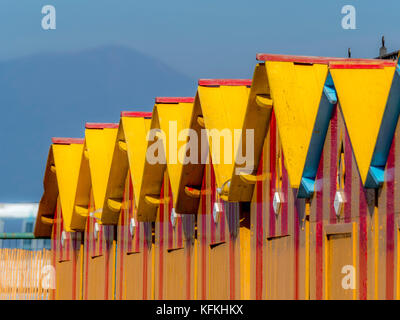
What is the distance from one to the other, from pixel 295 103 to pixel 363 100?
87.3 inches

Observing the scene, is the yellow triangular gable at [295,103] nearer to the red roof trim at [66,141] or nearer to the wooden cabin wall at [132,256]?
the wooden cabin wall at [132,256]

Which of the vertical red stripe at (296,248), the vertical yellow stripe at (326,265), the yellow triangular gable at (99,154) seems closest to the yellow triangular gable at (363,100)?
the vertical yellow stripe at (326,265)

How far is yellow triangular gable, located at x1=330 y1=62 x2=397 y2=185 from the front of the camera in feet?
35.8

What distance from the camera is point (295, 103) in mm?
13422

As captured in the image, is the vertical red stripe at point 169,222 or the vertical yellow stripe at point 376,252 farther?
the vertical red stripe at point 169,222

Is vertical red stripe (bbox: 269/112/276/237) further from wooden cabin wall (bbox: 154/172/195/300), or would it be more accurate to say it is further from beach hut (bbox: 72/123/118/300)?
beach hut (bbox: 72/123/118/300)

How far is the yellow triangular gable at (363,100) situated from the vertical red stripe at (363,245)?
1.27 feet

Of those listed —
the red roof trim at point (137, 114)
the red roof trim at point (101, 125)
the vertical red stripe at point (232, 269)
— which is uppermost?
the red roof trim at point (137, 114)

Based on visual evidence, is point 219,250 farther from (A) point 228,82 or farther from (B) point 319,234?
(B) point 319,234

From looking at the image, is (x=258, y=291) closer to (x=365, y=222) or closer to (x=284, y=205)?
(x=284, y=205)

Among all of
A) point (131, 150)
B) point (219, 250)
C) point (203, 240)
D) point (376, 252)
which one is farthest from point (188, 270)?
point (376, 252)

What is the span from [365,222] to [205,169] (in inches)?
279

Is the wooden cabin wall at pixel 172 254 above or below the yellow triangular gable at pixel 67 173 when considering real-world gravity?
below

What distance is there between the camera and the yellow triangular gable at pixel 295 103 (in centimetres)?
1302
